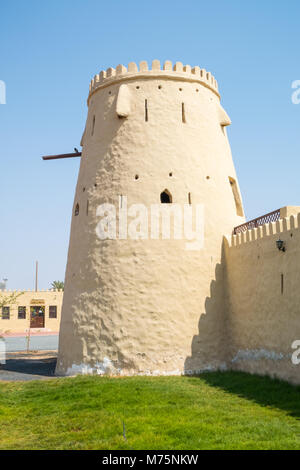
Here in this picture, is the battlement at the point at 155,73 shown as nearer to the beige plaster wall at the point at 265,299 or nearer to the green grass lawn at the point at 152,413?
the beige plaster wall at the point at 265,299

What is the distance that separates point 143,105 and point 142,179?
279 centimetres

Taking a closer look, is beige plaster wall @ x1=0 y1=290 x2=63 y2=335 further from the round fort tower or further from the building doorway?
the round fort tower

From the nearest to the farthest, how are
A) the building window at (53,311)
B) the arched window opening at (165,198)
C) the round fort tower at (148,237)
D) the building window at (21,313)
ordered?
the round fort tower at (148,237), the arched window opening at (165,198), the building window at (21,313), the building window at (53,311)

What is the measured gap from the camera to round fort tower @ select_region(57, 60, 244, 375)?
1454 centimetres

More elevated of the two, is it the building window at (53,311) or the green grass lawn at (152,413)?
the building window at (53,311)

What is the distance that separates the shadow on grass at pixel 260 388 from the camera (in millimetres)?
9984

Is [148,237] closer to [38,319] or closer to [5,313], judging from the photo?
[5,313]

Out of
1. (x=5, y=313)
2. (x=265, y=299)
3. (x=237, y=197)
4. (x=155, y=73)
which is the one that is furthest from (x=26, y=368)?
(x=5, y=313)

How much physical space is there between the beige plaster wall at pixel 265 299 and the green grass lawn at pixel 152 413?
709 millimetres

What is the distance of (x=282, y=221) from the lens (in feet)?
40.7

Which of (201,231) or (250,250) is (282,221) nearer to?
(250,250)

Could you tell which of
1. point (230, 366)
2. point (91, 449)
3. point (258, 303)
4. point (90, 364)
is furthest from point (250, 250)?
point (91, 449)

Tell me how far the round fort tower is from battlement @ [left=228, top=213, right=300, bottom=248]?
101cm

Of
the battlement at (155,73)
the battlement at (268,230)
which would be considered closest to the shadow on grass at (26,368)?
the battlement at (268,230)
